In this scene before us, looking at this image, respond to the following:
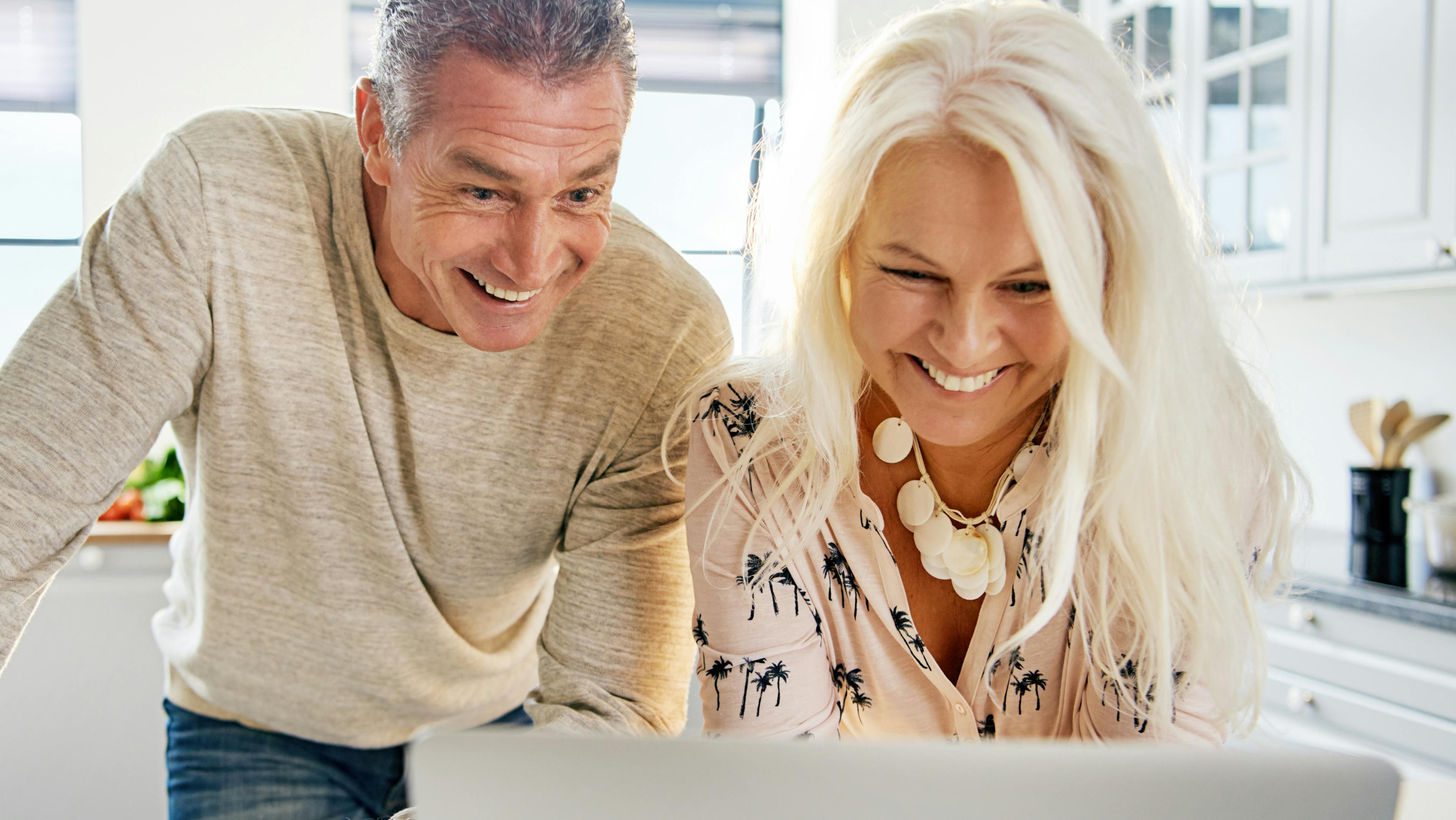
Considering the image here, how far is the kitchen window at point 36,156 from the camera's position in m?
3.83

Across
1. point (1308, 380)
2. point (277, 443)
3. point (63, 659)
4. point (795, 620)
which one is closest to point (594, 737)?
point (795, 620)

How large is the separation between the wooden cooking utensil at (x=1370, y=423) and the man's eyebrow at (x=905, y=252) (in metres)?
1.97

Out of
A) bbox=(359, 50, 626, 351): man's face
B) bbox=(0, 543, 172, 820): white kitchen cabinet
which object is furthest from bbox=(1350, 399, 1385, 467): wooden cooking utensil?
bbox=(0, 543, 172, 820): white kitchen cabinet

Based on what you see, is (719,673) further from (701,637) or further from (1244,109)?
(1244,109)

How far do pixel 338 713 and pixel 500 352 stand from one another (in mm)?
483

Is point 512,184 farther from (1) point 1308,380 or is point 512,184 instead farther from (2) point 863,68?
(1) point 1308,380

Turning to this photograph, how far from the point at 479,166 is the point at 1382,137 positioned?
217 centimetres

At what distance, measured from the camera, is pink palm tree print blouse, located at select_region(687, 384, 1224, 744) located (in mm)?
987

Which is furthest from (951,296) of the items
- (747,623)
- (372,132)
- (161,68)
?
(161,68)

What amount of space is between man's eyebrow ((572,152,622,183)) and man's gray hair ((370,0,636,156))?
2.8 inches

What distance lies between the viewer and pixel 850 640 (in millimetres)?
1052

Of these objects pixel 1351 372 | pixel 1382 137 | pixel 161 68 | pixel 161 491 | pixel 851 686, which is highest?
pixel 161 68

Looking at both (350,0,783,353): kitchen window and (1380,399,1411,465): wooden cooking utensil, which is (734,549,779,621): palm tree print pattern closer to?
(1380,399,1411,465): wooden cooking utensil

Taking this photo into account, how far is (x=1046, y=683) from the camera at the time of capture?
1.04 m
